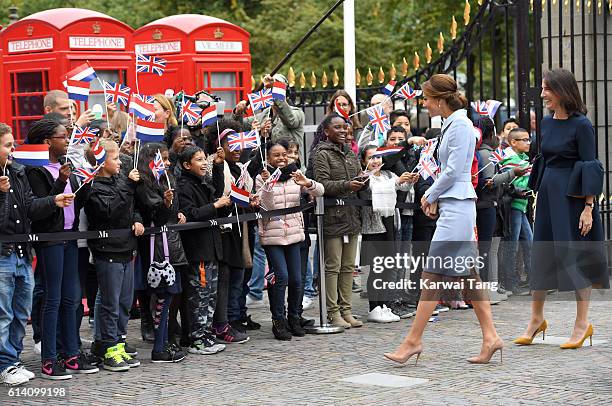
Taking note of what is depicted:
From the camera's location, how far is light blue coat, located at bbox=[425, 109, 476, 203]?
8.21 m

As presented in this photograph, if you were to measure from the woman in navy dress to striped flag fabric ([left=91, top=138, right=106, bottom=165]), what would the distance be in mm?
3518

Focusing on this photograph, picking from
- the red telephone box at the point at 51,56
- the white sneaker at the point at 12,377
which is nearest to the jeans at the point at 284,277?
the white sneaker at the point at 12,377

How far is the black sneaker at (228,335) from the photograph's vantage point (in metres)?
9.46

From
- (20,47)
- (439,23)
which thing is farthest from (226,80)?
(439,23)

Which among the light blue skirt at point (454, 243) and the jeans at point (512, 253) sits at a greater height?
the light blue skirt at point (454, 243)

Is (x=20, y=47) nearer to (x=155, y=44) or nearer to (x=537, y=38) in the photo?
(x=155, y=44)

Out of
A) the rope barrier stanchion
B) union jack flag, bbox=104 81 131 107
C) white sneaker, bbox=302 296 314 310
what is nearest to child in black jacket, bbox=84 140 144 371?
union jack flag, bbox=104 81 131 107

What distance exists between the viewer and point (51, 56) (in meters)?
14.1

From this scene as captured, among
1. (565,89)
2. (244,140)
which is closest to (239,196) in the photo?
(244,140)

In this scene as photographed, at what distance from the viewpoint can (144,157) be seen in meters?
8.69

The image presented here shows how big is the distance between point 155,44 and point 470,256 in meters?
8.94

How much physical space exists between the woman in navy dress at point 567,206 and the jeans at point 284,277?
77.4 inches

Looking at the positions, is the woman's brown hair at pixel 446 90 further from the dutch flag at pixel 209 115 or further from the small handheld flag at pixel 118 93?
the small handheld flag at pixel 118 93

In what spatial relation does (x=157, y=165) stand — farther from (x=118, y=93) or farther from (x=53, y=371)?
(x=53, y=371)
